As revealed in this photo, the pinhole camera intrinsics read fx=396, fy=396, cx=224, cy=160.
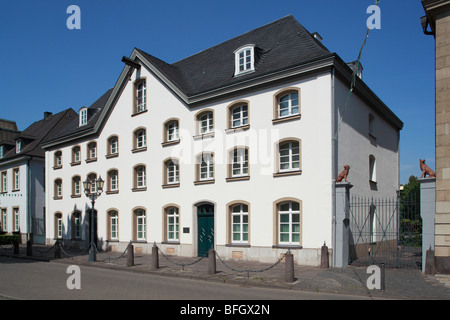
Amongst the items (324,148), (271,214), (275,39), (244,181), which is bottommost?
(271,214)

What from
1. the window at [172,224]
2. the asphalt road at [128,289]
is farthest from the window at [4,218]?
the asphalt road at [128,289]

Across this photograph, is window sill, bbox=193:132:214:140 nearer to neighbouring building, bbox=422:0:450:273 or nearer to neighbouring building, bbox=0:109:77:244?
neighbouring building, bbox=422:0:450:273

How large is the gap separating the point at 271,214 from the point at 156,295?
7934 mm

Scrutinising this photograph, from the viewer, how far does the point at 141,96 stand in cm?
2414

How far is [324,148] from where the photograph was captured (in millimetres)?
16219

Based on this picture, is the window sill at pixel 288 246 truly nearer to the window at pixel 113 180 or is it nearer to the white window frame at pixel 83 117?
the window at pixel 113 180

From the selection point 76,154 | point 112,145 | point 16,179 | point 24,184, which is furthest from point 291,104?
point 16,179

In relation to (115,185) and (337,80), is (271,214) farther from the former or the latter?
(115,185)

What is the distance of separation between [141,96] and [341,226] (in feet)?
47.7

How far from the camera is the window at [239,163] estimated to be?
18.8 metres

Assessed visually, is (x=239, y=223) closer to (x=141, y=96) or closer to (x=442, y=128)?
(x=442, y=128)

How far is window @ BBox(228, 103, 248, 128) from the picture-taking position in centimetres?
1906

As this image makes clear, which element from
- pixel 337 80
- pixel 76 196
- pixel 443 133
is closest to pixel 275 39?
pixel 337 80

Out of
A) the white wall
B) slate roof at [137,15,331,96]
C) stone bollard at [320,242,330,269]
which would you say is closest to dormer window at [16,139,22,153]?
the white wall
